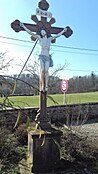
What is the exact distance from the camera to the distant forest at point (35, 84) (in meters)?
0.88

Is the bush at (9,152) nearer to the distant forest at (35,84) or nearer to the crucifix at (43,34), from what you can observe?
the crucifix at (43,34)

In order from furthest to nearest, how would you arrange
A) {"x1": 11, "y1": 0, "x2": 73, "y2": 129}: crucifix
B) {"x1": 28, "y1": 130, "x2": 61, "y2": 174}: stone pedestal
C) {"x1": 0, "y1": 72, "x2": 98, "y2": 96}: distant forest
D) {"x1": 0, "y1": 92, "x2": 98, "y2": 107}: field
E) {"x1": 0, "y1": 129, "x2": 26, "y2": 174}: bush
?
1. {"x1": 0, "y1": 129, "x2": 26, "y2": 174}: bush
2. {"x1": 11, "y1": 0, "x2": 73, "y2": 129}: crucifix
3. {"x1": 28, "y1": 130, "x2": 61, "y2": 174}: stone pedestal
4. {"x1": 0, "y1": 92, "x2": 98, "y2": 107}: field
5. {"x1": 0, "y1": 72, "x2": 98, "y2": 96}: distant forest

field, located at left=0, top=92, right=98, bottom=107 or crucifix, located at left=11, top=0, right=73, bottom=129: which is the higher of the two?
crucifix, located at left=11, top=0, right=73, bottom=129

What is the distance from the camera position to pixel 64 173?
18.9 feet

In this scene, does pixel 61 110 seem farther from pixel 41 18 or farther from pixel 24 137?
pixel 41 18

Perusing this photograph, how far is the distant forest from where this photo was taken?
2.90 feet

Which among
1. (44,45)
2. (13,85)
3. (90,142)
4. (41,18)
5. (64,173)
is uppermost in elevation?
(41,18)

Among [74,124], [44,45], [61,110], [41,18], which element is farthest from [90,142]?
[61,110]

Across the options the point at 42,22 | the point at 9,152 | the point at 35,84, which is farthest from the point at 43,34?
→ the point at 35,84

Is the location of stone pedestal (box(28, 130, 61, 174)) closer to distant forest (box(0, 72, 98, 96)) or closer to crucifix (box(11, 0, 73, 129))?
crucifix (box(11, 0, 73, 129))

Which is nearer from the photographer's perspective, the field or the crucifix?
the field

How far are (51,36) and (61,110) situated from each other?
637 cm

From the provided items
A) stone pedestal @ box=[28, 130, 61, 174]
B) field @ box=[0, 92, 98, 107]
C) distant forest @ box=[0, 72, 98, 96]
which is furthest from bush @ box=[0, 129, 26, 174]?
distant forest @ box=[0, 72, 98, 96]

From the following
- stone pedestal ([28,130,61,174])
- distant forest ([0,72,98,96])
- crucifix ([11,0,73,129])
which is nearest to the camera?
distant forest ([0,72,98,96])
